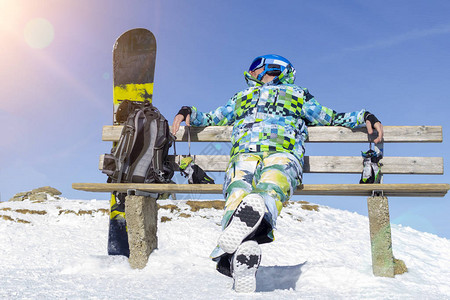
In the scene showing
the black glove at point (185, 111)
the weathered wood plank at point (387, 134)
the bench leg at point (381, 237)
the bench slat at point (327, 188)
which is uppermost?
the black glove at point (185, 111)

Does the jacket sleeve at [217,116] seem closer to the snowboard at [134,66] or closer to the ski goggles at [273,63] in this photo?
the ski goggles at [273,63]

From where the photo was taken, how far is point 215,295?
8.77 ft

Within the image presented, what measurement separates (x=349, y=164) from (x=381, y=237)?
100 centimetres

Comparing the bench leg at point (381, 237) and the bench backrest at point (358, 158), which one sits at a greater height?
the bench backrest at point (358, 158)

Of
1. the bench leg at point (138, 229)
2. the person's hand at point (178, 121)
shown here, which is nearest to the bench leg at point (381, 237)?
the person's hand at point (178, 121)

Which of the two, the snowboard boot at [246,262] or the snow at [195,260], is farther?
the snow at [195,260]

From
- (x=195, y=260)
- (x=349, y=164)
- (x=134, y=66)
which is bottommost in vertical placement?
(x=195, y=260)

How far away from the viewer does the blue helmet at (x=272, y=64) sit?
408 cm

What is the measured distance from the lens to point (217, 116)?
4371 mm

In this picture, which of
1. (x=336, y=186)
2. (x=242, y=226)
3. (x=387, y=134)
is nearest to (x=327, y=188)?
(x=336, y=186)

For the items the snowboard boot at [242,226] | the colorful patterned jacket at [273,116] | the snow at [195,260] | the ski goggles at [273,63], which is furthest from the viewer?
the ski goggles at [273,63]

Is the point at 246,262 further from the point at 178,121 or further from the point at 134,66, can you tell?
the point at 134,66

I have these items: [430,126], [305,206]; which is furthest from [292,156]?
[305,206]

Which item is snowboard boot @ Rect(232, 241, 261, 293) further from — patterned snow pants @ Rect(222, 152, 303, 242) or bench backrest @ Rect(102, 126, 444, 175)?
bench backrest @ Rect(102, 126, 444, 175)
